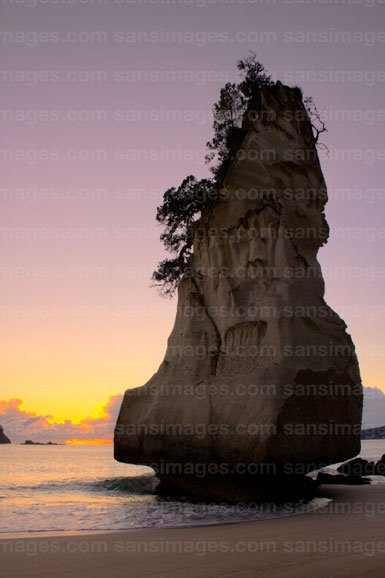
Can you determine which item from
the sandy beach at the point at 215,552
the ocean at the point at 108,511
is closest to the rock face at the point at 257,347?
the ocean at the point at 108,511

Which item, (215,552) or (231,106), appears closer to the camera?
(215,552)

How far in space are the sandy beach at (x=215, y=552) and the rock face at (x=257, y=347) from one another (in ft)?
11.9

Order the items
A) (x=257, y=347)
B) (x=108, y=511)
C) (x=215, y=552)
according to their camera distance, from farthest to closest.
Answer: (x=257, y=347) → (x=108, y=511) → (x=215, y=552)

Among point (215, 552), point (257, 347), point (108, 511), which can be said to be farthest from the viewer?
point (257, 347)

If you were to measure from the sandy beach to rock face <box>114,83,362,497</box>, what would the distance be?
363cm

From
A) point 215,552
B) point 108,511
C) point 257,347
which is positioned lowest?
point 108,511

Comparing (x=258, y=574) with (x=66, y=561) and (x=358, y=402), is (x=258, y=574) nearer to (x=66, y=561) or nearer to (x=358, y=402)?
(x=66, y=561)

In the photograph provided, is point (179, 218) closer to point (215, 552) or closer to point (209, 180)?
point (209, 180)

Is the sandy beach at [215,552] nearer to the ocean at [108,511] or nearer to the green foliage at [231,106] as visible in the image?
the ocean at [108,511]

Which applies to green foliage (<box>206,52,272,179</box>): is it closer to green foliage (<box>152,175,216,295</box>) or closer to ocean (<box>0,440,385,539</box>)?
green foliage (<box>152,175,216,295</box>)

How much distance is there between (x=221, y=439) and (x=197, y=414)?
4.51 feet

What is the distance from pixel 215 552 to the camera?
28.0ft

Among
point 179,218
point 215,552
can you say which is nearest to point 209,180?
point 179,218

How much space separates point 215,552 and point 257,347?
353 inches
